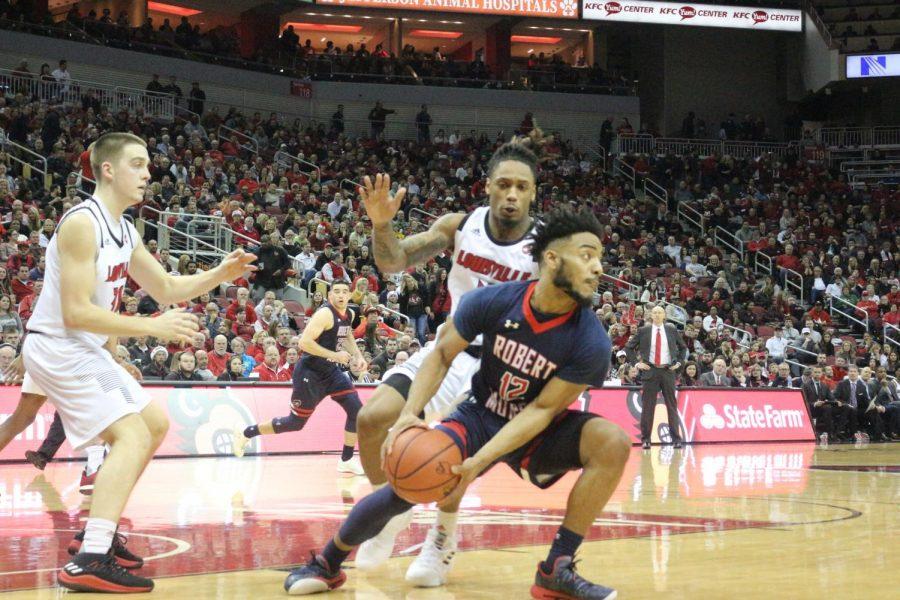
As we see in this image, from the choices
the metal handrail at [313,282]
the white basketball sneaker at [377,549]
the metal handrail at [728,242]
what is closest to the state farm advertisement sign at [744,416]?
the metal handrail at [313,282]

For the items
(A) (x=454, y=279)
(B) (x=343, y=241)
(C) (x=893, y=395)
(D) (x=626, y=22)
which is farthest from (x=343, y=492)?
(D) (x=626, y=22)

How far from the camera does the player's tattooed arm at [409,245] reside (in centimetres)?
558

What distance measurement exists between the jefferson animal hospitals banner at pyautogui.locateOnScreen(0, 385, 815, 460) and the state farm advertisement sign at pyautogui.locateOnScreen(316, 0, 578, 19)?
17.9 metres

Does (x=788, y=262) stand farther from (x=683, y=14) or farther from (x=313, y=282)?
(x=313, y=282)

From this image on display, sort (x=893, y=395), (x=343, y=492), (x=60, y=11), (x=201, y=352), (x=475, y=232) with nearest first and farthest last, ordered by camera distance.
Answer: (x=475, y=232)
(x=343, y=492)
(x=201, y=352)
(x=893, y=395)
(x=60, y=11)

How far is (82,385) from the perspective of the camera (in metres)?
5.32

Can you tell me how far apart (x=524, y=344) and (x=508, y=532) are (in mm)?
2192

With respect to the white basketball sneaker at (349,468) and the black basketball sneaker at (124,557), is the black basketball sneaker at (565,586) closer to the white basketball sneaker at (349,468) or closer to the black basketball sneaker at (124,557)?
the black basketball sneaker at (124,557)

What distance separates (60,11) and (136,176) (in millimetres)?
30415

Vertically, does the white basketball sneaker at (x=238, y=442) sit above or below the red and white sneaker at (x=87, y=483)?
below

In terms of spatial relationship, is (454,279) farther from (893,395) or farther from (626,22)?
(626,22)

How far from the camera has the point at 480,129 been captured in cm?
3544

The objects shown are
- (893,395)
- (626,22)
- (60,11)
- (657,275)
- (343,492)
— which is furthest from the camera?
(626,22)

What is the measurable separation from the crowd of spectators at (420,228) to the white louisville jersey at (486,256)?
8.63m
